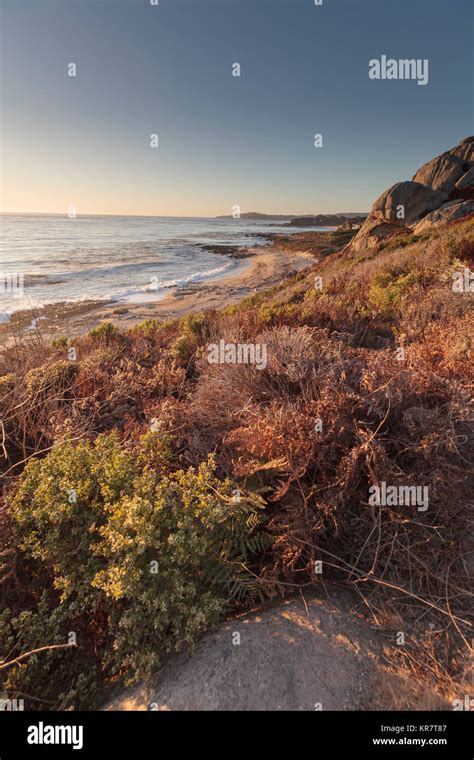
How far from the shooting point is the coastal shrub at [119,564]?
6.97 feet

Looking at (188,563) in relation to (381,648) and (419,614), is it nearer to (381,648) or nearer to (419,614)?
(381,648)

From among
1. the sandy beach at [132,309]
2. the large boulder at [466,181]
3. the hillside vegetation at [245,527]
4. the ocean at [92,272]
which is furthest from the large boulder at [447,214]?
the hillside vegetation at [245,527]

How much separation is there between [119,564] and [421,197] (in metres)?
33.3

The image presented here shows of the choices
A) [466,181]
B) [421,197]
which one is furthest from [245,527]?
[466,181]

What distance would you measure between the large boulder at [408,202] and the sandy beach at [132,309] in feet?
31.5

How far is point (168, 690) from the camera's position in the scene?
6.47ft

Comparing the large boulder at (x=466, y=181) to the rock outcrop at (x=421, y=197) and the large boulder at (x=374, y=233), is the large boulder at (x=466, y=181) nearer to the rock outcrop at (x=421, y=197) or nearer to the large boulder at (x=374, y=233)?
the rock outcrop at (x=421, y=197)

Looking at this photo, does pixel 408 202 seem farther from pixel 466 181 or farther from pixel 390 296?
pixel 390 296

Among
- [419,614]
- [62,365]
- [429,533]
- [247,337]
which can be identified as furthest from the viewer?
[247,337]

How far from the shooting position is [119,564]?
2184mm

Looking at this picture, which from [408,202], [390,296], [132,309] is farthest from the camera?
[408,202]

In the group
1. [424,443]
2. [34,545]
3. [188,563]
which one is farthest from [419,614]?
[34,545]

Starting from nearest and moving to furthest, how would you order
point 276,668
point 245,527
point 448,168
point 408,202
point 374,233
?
point 276,668 < point 245,527 < point 408,202 < point 374,233 < point 448,168

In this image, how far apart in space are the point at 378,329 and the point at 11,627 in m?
6.02
